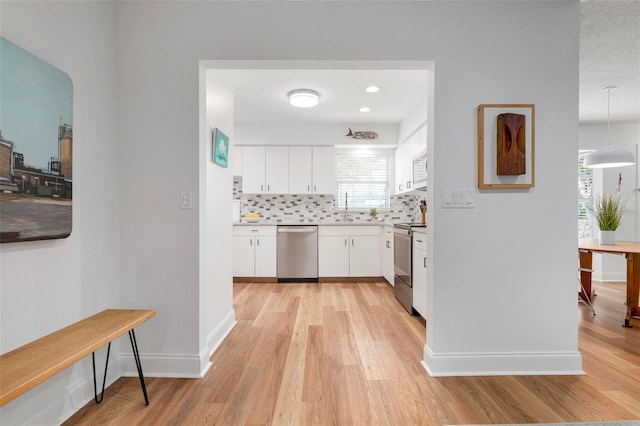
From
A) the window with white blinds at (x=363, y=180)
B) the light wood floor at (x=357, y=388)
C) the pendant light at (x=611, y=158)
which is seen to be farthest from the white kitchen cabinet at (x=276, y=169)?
the pendant light at (x=611, y=158)

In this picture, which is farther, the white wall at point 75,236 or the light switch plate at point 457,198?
the light switch plate at point 457,198

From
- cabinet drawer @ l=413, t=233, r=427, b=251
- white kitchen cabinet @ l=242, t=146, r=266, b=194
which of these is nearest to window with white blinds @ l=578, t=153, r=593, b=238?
cabinet drawer @ l=413, t=233, r=427, b=251

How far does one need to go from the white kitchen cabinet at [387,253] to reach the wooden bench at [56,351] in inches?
124

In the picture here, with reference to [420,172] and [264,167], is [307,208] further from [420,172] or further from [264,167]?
[420,172]

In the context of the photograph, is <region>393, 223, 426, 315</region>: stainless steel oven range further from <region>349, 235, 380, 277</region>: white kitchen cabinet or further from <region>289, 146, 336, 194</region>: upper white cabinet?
<region>289, 146, 336, 194</region>: upper white cabinet

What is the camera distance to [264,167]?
4.83 metres

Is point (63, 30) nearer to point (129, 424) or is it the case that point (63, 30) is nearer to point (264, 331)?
point (129, 424)

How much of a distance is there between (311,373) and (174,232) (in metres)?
1.29

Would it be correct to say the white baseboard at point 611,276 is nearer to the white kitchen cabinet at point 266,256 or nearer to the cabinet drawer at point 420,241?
the cabinet drawer at point 420,241

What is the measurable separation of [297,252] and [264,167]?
1.47 m

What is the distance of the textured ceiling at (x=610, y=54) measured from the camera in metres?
2.13

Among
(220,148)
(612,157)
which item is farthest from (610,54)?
(220,148)

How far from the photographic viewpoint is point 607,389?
1.77 meters

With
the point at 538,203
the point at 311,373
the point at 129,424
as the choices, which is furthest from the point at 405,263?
the point at 129,424
